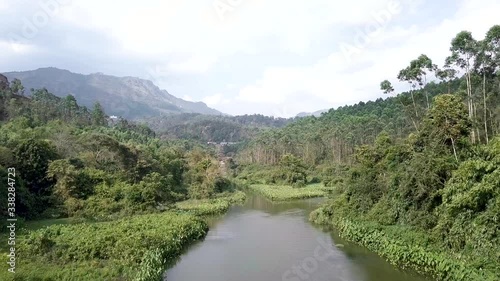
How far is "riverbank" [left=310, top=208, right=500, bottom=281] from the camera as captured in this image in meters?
17.0

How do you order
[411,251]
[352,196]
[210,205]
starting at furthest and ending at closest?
[210,205], [352,196], [411,251]

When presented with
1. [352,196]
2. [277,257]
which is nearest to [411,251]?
[277,257]

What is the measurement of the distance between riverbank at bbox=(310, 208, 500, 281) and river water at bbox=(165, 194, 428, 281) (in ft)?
2.07

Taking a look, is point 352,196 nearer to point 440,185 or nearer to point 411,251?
point 440,185

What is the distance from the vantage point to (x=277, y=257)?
22.9 m

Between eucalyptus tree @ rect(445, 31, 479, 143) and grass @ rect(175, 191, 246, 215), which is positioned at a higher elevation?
eucalyptus tree @ rect(445, 31, 479, 143)

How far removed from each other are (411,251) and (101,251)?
1528 cm

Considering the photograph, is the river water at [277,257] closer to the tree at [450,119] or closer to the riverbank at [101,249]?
the riverbank at [101,249]

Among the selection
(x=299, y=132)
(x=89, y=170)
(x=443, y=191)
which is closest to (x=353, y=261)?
(x=443, y=191)

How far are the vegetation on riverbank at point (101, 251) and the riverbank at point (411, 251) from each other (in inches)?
443

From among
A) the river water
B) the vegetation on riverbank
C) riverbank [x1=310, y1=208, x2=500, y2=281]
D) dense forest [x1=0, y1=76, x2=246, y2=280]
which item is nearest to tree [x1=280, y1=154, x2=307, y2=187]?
dense forest [x1=0, y1=76, x2=246, y2=280]

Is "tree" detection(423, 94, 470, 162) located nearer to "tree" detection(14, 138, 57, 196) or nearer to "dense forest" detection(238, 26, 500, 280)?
"dense forest" detection(238, 26, 500, 280)

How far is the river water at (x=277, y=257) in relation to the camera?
19.7m

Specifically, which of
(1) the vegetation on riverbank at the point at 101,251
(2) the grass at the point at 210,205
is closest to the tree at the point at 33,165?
(1) the vegetation on riverbank at the point at 101,251
